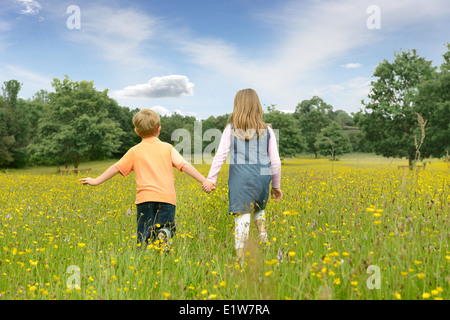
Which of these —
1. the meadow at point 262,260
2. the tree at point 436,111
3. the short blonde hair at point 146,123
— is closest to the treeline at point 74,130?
the tree at point 436,111

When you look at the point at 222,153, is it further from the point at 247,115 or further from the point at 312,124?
the point at 312,124

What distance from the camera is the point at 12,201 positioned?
8.17m

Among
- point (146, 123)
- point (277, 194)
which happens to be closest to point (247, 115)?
point (277, 194)

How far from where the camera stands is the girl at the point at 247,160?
3875 mm

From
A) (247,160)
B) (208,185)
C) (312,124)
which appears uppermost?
(312,124)

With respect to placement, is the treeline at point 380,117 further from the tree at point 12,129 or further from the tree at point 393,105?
the tree at point 12,129

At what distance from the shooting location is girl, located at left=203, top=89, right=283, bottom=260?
3.88m

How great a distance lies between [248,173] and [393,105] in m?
25.7

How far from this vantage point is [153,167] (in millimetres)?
3967

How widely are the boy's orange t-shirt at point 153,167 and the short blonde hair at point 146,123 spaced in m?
0.10

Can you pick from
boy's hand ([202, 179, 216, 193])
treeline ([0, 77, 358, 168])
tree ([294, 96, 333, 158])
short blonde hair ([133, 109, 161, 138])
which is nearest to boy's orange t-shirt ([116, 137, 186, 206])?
short blonde hair ([133, 109, 161, 138])

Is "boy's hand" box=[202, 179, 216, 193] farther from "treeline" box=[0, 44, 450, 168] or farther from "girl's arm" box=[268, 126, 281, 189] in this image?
"treeline" box=[0, 44, 450, 168]
